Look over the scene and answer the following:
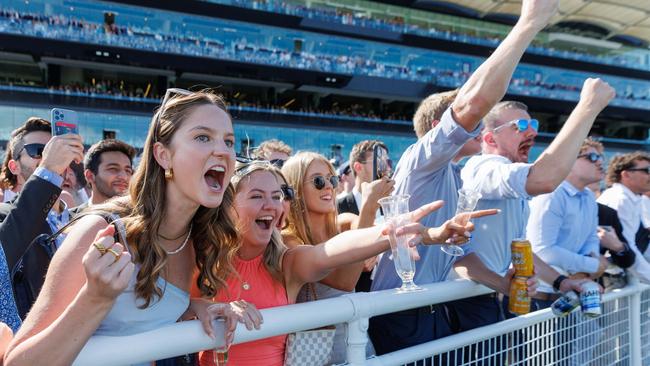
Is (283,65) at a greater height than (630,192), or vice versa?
(283,65)

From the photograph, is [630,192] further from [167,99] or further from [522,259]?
[167,99]

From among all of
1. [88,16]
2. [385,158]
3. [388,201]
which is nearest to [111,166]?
[385,158]

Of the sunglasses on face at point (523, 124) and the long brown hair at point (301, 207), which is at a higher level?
the sunglasses on face at point (523, 124)

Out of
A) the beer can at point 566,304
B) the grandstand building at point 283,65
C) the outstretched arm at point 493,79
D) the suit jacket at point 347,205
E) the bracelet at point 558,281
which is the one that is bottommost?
the beer can at point 566,304

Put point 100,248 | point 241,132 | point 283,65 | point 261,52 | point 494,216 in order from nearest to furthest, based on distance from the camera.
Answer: point 100,248 < point 494,216 < point 241,132 < point 283,65 < point 261,52

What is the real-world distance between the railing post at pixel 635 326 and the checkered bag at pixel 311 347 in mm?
2025

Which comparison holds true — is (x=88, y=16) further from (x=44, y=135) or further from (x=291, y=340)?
(x=291, y=340)

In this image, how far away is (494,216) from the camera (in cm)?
230

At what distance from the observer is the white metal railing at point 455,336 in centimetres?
117

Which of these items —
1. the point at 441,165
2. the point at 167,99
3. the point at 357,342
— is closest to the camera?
the point at 357,342

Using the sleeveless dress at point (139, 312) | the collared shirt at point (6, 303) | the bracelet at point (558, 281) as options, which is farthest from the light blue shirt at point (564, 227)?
the collared shirt at point (6, 303)

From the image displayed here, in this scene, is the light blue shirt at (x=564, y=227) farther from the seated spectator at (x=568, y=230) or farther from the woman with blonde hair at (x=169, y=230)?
Result: the woman with blonde hair at (x=169, y=230)

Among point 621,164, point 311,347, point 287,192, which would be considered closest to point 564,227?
point 621,164

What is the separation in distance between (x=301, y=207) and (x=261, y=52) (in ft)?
80.2
